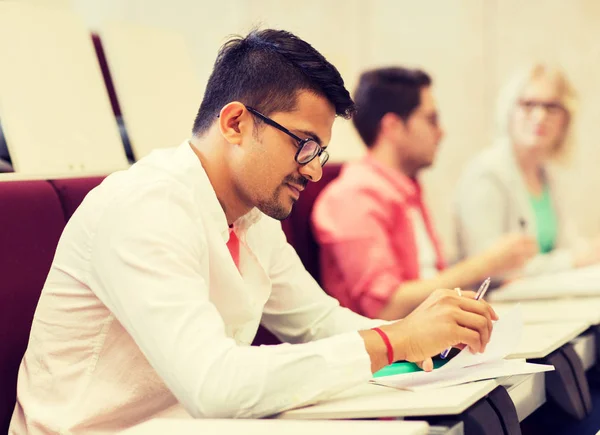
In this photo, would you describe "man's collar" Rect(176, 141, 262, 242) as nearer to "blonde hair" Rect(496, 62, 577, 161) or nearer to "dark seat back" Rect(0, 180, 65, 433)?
"dark seat back" Rect(0, 180, 65, 433)

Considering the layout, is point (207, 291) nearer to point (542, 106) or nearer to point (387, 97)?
point (387, 97)

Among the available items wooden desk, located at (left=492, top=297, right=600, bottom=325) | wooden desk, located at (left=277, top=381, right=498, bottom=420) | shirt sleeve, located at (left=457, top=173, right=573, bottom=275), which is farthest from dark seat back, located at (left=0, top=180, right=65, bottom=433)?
shirt sleeve, located at (left=457, top=173, right=573, bottom=275)

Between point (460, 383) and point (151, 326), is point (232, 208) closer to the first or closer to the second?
point (151, 326)

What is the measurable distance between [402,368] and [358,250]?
943 mm

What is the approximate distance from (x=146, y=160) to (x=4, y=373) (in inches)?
17.1

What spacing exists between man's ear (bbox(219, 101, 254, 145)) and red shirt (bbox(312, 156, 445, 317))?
0.92 meters

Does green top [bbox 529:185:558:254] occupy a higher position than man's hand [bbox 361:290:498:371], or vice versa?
man's hand [bbox 361:290:498:371]

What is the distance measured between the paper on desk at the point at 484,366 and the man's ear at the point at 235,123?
17.8 inches

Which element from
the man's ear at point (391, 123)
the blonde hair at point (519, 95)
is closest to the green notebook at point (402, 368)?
the man's ear at point (391, 123)

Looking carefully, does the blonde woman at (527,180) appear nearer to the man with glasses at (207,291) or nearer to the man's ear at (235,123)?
the man with glasses at (207,291)

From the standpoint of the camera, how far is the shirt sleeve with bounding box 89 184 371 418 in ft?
3.50

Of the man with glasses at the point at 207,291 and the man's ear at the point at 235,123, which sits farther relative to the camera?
the man's ear at the point at 235,123

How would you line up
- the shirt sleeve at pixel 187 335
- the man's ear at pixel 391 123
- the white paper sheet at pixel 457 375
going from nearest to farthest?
the shirt sleeve at pixel 187 335 < the white paper sheet at pixel 457 375 < the man's ear at pixel 391 123

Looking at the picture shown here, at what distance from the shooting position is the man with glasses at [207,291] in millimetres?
1089
